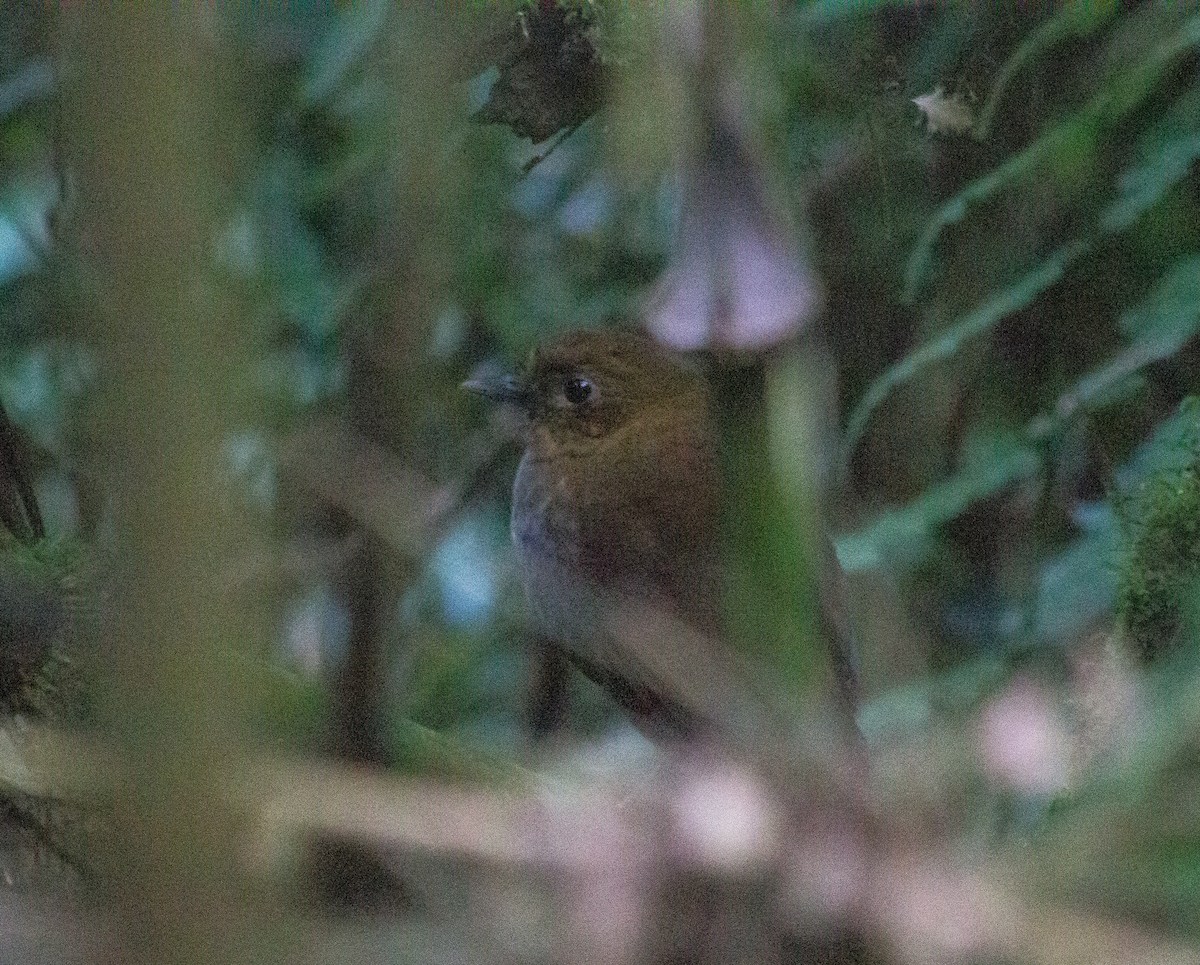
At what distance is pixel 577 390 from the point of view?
85.4 inches

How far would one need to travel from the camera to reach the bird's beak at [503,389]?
2.10 metres

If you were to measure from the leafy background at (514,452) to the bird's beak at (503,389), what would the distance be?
5 centimetres

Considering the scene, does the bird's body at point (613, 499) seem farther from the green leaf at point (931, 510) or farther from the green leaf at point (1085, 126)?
the green leaf at point (1085, 126)

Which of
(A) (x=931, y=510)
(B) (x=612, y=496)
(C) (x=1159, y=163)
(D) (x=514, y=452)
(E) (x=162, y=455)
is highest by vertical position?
(D) (x=514, y=452)

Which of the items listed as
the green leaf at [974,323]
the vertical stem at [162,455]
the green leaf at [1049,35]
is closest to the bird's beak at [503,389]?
the green leaf at [974,323]

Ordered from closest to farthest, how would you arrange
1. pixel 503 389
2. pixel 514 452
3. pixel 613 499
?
1. pixel 613 499
2. pixel 503 389
3. pixel 514 452

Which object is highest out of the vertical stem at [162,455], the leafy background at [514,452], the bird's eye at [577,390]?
the bird's eye at [577,390]

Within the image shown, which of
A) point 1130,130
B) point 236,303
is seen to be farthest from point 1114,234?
point 236,303

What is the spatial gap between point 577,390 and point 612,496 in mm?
223

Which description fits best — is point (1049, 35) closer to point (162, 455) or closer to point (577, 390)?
point (577, 390)

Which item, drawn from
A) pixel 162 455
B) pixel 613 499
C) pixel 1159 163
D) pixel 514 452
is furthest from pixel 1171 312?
pixel 162 455

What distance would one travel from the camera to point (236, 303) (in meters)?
0.34

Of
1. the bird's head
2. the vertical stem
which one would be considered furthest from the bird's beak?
the vertical stem

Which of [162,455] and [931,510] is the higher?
[931,510]
